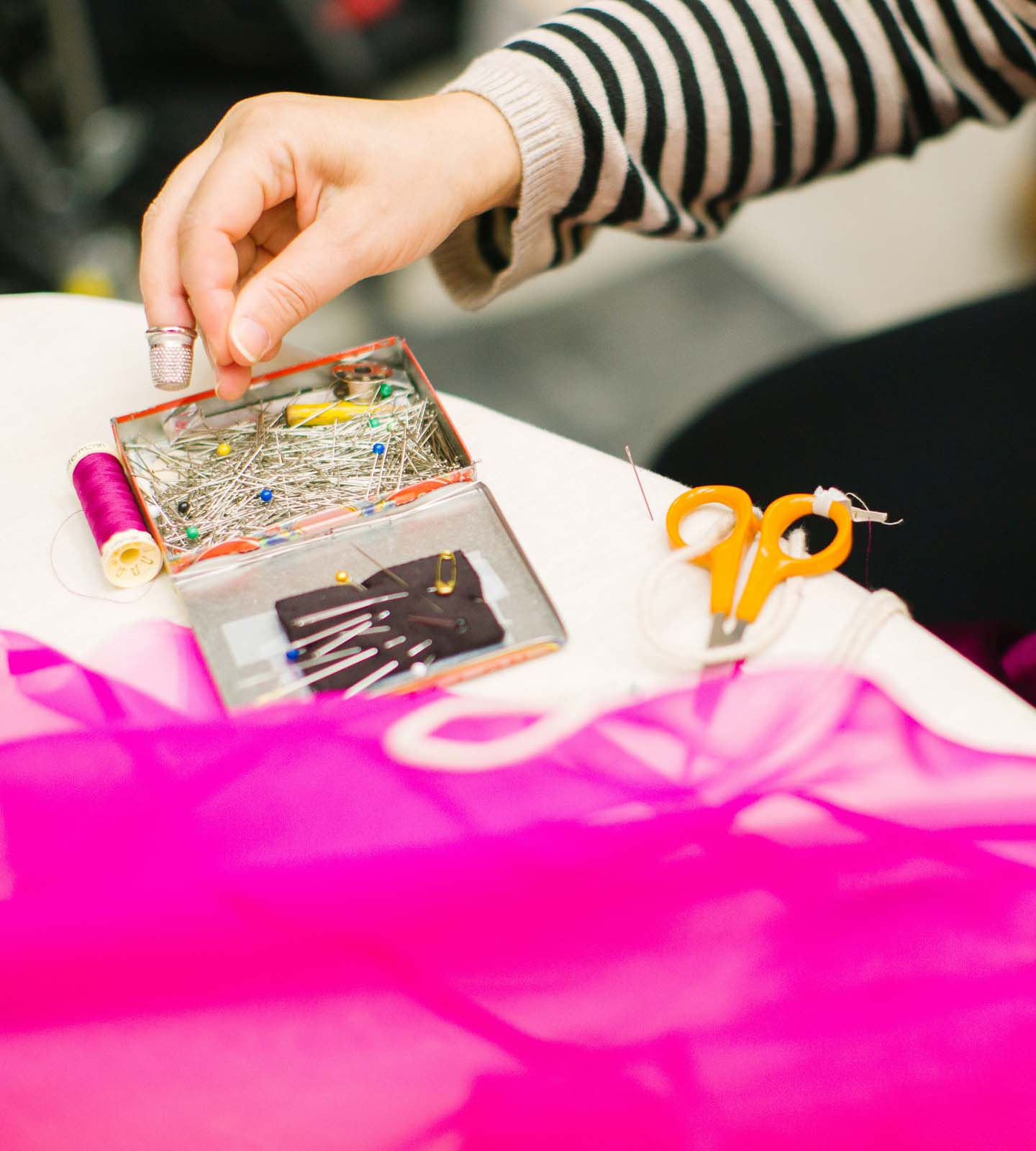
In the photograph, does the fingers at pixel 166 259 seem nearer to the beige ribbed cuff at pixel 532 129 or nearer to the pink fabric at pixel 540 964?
the beige ribbed cuff at pixel 532 129

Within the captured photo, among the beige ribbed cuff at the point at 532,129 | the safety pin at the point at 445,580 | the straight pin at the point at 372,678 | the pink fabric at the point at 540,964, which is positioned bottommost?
the pink fabric at the point at 540,964

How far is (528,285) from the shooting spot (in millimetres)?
2211

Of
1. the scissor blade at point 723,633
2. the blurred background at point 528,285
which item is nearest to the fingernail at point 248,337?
the scissor blade at point 723,633

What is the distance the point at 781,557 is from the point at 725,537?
0.14ft

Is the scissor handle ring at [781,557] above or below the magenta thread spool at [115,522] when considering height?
below

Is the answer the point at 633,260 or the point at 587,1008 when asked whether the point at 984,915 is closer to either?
the point at 587,1008

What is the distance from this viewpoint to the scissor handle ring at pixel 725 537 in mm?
692

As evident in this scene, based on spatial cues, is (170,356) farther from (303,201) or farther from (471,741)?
(471,741)

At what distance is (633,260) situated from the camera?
7.41 feet

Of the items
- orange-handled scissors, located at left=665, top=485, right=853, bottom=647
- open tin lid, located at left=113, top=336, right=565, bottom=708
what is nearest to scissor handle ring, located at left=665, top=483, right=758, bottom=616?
orange-handled scissors, located at left=665, top=485, right=853, bottom=647

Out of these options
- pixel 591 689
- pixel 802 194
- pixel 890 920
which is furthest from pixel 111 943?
pixel 802 194

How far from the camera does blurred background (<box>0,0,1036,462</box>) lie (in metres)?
1.75

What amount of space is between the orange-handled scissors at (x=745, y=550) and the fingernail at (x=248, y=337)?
1.04 ft

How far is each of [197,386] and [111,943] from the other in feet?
1.55
